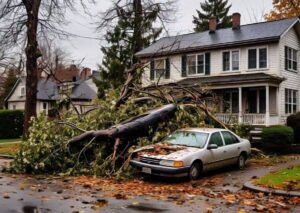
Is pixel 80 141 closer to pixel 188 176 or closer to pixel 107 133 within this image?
pixel 107 133

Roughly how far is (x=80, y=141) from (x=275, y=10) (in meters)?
36.9

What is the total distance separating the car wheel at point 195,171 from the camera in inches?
496

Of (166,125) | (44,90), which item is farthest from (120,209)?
(44,90)

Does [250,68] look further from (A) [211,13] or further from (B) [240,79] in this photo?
(A) [211,13]

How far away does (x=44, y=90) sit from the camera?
5947cm

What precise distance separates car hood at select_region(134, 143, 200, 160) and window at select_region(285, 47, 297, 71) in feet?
57.8

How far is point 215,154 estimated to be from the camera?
13672 mm

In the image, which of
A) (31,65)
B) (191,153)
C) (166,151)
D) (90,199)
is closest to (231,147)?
(191,153)

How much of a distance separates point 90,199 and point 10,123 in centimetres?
2893

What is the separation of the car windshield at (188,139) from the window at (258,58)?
15.1m

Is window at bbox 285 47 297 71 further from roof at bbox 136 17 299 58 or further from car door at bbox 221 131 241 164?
car door at bbox 221 131 241 164

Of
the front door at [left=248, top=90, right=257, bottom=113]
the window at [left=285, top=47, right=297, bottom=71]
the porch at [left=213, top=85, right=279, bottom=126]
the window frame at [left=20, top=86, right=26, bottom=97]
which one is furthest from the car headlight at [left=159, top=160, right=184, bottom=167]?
the window frame at [left=20, top=86, right=26, bottom=97]

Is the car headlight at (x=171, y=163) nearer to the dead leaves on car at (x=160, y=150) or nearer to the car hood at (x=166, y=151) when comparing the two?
the car hood at (x=166, y=151)

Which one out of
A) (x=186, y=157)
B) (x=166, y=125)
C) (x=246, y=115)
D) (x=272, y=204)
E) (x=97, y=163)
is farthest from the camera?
(x=246, y=115)
